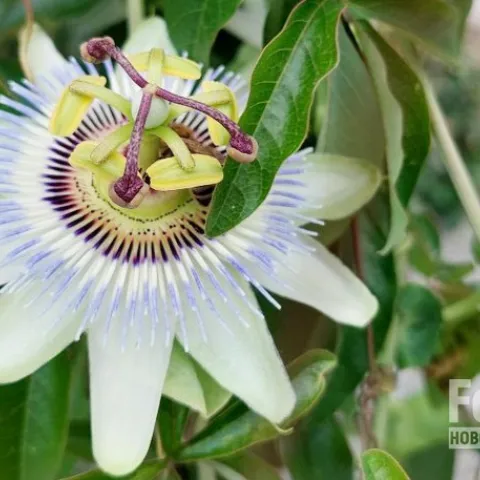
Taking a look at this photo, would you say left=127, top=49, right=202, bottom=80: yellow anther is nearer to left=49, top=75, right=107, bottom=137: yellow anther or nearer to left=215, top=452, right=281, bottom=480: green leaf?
left=49, top=75, right=107, bottom=137: yellow anther

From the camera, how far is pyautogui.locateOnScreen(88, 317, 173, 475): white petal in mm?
700

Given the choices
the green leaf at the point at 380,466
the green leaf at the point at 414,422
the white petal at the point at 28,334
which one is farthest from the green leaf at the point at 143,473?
the green leaf at the point at 414,422

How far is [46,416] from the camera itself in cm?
79

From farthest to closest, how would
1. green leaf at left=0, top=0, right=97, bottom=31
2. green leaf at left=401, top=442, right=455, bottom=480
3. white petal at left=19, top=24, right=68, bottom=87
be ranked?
1. green leaf at left=401, top=442, right=455, bottom=480
2. green leaf at left=0, top=0, right=97, bottom=31
3. white petal at left=19, top=24, right=68, bottom=87

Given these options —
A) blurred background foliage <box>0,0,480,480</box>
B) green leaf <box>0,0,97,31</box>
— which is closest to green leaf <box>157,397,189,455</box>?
blurred background foliage <box>0,0,480,480</box>

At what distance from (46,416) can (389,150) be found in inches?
16.3

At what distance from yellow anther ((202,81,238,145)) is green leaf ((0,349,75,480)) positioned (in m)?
0.27

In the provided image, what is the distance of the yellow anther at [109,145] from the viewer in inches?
26.9

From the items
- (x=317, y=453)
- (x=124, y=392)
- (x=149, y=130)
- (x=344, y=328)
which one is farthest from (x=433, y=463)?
(x=149, y=130)

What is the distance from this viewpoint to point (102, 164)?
695 mm

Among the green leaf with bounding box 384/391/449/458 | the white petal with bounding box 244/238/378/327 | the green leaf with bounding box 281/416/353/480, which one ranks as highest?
the white petal with bounding box 244/238/378/327

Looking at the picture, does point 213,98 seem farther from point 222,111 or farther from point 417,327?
point 417,327

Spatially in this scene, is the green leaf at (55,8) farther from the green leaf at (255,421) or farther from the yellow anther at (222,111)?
the green leaf at (255,421)

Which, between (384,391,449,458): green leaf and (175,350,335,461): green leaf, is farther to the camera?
(384,391,449,458): green leaf
